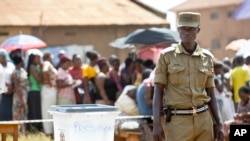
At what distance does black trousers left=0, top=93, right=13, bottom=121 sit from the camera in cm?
1492

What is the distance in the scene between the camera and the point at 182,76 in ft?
25.8

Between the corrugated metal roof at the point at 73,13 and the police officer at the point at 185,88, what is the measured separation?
17488 millimetres

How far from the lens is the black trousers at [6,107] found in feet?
49.0

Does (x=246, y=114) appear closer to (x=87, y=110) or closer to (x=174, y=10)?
(x=87, y=110)

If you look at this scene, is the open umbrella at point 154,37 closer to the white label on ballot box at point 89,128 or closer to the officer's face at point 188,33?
the white label on ballot box at point 89,128

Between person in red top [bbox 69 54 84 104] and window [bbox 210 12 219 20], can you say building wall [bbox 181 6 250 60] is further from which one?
person in red top [bbox 69 54 84 104]

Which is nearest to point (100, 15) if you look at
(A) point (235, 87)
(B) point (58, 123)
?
(A) point (235, 87)

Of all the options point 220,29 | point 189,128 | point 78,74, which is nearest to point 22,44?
point 78,74

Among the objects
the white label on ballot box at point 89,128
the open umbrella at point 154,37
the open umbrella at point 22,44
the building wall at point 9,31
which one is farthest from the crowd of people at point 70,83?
the building wall at point 9,31

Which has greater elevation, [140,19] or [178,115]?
[140,19]

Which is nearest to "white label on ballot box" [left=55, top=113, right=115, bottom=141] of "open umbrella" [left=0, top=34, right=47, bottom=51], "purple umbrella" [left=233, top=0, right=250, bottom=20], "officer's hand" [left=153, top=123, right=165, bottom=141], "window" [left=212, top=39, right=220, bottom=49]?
"officer's hand" [left=153, top=123, right=165, bottom=141]

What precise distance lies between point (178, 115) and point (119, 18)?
19.0 m

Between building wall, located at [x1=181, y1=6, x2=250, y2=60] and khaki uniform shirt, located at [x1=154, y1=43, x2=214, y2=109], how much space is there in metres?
39.1

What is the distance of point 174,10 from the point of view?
5103 cm
